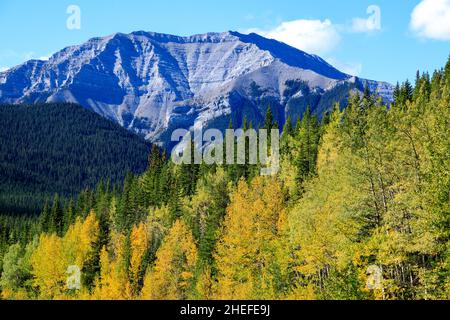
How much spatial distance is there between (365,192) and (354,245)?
18.7 feet

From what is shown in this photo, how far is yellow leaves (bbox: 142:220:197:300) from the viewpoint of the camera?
8375cm

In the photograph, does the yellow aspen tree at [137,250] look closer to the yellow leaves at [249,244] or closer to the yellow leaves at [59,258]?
the yellow leaves at [59,258]

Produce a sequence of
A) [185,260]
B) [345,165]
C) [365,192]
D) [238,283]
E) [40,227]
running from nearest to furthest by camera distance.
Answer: [365,192]
[345,165]
[238,283]
[185,260]
[40,227]

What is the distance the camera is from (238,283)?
69.6m

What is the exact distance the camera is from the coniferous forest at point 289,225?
37.0m

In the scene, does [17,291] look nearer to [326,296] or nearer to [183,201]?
[183,201]

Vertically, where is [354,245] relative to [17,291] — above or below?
above

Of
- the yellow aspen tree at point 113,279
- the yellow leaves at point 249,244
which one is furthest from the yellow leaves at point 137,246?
the yellow leaves at point 249,244

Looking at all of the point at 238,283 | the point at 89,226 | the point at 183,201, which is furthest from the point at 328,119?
the point at 89,226

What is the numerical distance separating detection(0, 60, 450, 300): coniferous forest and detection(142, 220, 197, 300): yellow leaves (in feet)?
0.95

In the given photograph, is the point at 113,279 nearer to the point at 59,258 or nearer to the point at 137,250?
the point at 137,250

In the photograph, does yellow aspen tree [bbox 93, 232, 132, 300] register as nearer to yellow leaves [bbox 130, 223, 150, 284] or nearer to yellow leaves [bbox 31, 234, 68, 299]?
yellow leaves [bbox 130, 223, 150, 284]

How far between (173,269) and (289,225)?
3317cm

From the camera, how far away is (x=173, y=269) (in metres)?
87.6
